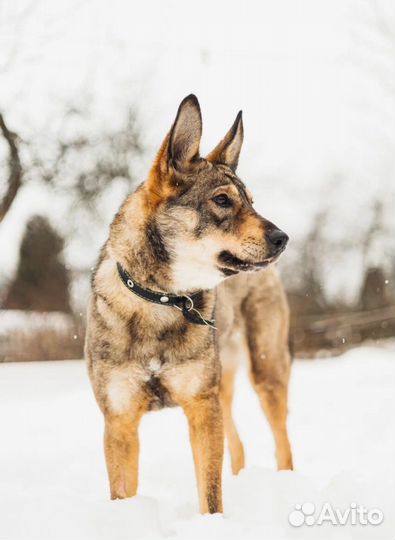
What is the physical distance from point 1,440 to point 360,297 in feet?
51.4

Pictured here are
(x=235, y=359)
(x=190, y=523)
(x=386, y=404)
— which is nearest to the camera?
(x=190, y=523)

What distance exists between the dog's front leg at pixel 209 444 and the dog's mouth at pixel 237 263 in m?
0.78

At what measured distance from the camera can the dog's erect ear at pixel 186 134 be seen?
3830mm

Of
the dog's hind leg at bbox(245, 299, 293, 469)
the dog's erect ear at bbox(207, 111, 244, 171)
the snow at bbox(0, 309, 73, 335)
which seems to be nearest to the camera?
the dog's erect ear at bbox(207, 111, 244, 171)

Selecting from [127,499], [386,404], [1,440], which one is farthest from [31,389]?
[127,499]

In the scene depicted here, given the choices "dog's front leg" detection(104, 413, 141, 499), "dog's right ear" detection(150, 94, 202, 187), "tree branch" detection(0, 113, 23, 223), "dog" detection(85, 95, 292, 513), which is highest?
"tree branch" detection(0, 113, 23, 223)

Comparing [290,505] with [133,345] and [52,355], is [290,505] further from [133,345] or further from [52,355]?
[52,355]

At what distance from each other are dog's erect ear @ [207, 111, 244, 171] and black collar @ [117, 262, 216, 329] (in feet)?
3.07

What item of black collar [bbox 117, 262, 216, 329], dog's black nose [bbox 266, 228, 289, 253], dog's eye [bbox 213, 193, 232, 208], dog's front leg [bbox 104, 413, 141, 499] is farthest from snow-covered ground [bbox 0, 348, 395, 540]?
dog's eye [bbox 213, 193, 232, 208]

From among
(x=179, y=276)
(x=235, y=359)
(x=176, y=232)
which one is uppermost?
(x=176, y=232)

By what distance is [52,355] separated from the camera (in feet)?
43.6

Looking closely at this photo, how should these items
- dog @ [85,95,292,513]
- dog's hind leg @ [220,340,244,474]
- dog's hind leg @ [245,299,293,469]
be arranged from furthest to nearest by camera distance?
dog's hind leg @ [220,340,244,474] < dog's hind leg @ [245,299,293,469] < dog @ [85,95,292,513]

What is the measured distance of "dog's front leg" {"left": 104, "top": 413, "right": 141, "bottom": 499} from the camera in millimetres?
4062
